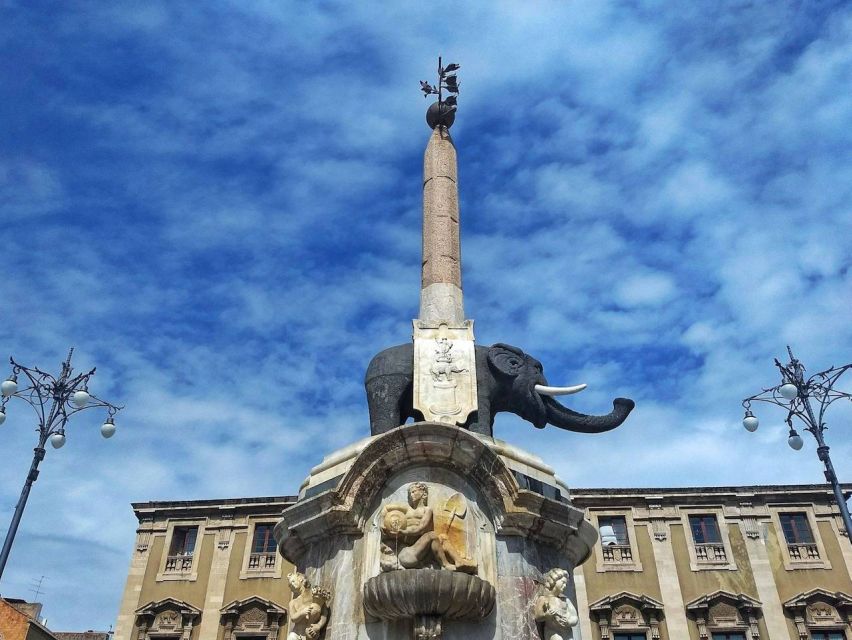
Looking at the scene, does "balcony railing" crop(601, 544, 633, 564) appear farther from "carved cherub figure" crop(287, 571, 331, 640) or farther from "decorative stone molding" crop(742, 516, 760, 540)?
"carved cherub figure" crop(287, 571, 331, 640)

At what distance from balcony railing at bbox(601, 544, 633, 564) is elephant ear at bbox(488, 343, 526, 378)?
59.6ft

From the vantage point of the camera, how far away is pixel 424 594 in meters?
7.50

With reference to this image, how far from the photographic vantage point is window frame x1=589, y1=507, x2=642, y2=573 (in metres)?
26.5

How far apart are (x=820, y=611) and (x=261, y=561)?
62.6 ft

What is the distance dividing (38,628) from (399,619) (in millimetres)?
27763

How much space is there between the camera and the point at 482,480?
869 cm

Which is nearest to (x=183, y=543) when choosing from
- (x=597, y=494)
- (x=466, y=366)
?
(x=597, y=494)

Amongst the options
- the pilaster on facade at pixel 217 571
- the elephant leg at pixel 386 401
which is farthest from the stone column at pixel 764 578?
the elephant leg at pixel 386 401

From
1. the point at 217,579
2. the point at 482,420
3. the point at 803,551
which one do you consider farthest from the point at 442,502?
the point at 803,551

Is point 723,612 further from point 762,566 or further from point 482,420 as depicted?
point 482,420

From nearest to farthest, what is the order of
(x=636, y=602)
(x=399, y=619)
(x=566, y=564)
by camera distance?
1. (x=399, y=619)
2. (x=566, y=564)
3. (x=636, y=602)

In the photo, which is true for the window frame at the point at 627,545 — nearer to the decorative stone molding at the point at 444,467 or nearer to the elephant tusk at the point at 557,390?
the elephant tusk at the point at 557,390

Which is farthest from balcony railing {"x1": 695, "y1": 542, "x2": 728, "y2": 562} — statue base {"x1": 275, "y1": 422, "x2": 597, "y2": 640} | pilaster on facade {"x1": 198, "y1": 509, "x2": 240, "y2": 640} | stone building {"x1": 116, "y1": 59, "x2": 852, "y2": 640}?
statue base {"x1": 275, "y1": 422, "x2": 597, "y2": 640}

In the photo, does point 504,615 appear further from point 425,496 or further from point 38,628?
point 38,628
